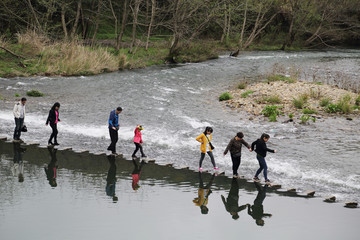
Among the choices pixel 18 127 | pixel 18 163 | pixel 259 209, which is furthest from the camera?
pixel 18 127

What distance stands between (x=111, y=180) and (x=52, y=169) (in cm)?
218

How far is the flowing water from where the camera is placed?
1488 centimetres

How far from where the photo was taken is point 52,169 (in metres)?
13.5

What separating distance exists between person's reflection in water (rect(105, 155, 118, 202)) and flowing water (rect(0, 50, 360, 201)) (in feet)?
5.40

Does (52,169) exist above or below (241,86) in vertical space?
below

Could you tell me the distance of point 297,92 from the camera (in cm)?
2527

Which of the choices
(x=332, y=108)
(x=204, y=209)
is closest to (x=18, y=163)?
(x=204, y=209)

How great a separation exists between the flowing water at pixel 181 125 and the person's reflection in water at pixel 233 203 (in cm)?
185

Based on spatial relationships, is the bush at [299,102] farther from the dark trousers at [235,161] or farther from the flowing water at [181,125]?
the dark trousers at [235,161]

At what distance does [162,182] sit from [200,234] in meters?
3.60

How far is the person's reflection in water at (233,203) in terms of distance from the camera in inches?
427

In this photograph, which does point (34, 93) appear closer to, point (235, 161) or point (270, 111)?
point (270, 111)

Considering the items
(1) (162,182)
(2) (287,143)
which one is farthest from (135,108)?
(1) (162,182)

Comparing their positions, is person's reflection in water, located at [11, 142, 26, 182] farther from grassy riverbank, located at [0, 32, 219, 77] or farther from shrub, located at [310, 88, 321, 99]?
shrub, located at [310, 88, 321, 99]
